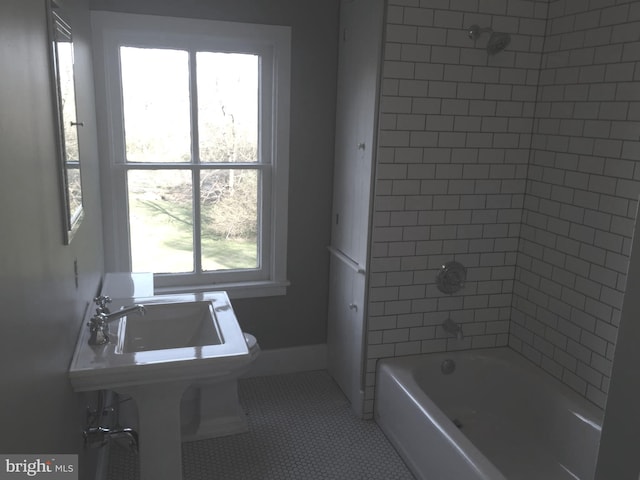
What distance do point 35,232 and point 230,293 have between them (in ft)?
6.84

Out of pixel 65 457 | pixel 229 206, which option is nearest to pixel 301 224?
pixel 229 206

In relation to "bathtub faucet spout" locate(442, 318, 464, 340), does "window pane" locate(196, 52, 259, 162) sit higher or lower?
higher

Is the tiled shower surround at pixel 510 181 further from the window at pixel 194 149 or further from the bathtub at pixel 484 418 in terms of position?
the window at pixel 194 149

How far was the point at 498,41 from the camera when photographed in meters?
2.62

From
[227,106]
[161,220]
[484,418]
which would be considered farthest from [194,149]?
[484,418]

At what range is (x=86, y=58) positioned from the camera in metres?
2.55

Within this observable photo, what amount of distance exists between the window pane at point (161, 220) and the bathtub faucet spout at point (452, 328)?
1576mm

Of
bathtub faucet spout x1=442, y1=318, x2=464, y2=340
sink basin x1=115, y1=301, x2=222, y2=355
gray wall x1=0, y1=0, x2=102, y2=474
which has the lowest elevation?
bathtub faucet spout x1=442, y1=318, x2=464, y2=340

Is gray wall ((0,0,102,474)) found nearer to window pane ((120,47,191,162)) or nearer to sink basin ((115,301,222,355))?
sink basin ((115,301,222,355))

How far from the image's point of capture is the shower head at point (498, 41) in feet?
8.55

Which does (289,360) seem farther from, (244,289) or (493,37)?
(493,37)

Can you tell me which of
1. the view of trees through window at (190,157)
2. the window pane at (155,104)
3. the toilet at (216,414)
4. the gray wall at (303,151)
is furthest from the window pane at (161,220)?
the toilet at (216,414)

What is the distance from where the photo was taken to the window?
9.70 feet

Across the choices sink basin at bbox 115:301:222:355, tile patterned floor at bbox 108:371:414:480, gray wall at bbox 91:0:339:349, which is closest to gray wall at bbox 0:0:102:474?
sink basin at bbox 115:301:222:355
